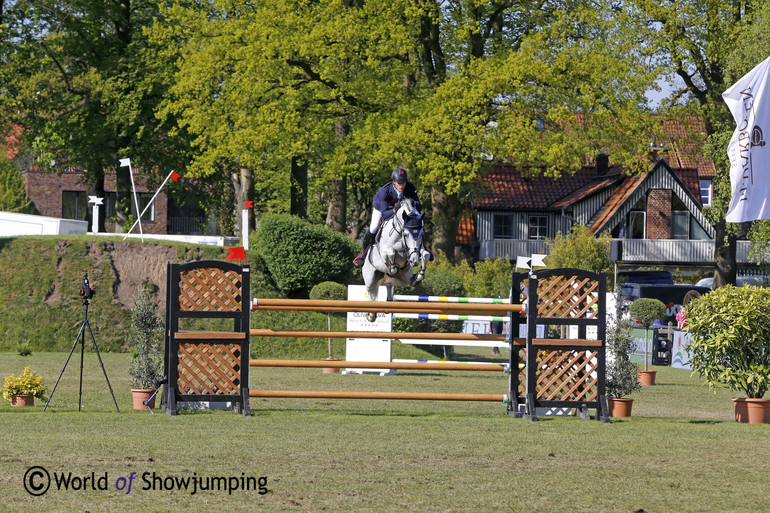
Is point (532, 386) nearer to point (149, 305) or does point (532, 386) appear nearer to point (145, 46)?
point (149, 305)

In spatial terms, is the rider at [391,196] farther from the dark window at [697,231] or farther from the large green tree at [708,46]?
the dark window at [697,231]

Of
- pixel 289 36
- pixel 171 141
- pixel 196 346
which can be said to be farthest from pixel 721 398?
pixel 171 141

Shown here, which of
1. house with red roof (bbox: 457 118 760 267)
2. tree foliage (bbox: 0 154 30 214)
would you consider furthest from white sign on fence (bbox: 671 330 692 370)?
tree foliage (bbox: 0 154 30 214)

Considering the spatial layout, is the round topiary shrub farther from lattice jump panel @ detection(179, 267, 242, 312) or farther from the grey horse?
lattice jump panel @ detection(179, 267, 242, 312)

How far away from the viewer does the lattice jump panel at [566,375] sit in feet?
42.9

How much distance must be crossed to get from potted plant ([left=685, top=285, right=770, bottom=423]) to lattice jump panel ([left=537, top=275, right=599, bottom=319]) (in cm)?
150

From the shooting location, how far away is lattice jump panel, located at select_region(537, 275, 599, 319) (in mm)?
13102

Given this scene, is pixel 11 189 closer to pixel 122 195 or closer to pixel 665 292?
pixel 122 195

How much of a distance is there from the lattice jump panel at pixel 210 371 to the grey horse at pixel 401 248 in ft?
7.38

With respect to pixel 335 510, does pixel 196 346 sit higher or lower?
higher

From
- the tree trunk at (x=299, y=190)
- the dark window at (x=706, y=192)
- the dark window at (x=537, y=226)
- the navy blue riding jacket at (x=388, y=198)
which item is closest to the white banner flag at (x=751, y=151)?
the navy blue riding jacket at (x=388, y=198)

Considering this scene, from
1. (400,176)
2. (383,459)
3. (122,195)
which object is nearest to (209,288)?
(400,176)

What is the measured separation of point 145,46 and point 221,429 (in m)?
34.0

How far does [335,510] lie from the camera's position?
280 inches
